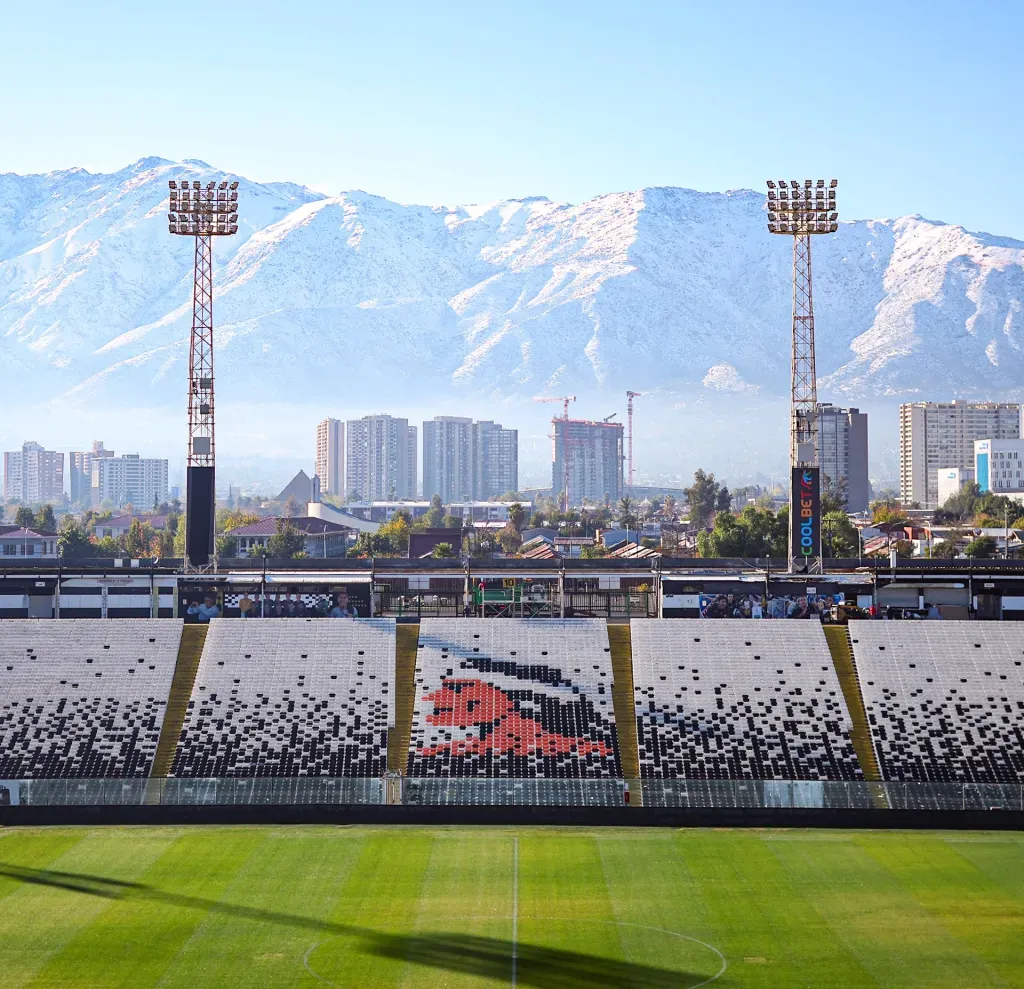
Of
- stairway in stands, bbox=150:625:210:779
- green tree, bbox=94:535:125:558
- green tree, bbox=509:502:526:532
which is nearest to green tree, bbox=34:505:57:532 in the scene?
green tree, bbox=94:535:125:558

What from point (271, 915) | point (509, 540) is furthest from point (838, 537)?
point (271, 915)

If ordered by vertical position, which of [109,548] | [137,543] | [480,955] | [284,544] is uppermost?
[137,543]

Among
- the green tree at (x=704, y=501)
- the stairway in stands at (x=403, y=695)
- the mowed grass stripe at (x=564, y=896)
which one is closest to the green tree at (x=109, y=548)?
the green tree at (x=704, y=501)

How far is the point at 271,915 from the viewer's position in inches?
1339

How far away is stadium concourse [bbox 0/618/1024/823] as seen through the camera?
42.2 m

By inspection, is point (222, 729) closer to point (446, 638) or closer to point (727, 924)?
point (446, 638)

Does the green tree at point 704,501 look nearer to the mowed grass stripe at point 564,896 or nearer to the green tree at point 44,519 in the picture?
the green tree at point 44,519

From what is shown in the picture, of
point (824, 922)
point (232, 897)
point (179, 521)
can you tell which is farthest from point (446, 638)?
point (179, 521)

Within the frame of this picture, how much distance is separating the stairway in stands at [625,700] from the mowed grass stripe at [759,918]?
323cm

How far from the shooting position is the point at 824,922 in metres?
33.6

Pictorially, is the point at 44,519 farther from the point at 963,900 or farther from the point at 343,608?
the point at 963,900

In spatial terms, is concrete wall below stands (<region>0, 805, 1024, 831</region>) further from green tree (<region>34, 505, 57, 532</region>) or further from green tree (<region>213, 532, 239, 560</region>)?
green tree (<region>34, 505, 57, 532</region>)

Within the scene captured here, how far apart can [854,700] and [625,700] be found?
767 cm

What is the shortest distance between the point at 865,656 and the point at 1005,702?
5.09 m
